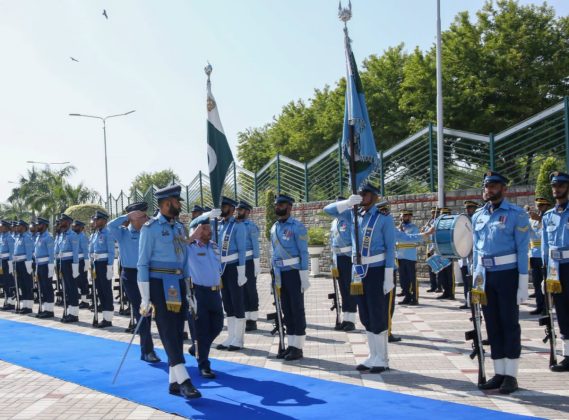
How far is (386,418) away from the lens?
224 inches

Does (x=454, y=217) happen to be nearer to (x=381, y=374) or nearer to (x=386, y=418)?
(x=381, y=374)

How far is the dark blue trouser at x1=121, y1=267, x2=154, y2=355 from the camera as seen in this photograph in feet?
28.6

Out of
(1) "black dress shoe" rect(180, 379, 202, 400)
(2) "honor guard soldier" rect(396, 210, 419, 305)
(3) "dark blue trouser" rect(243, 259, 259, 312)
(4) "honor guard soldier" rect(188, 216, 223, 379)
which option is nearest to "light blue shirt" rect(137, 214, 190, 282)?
(4) "honor guard soldier" rect(188, 216, 223, 379)

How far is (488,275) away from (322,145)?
3180cm

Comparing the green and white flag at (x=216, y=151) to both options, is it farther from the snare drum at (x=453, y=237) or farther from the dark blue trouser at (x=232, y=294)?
the snare drum at (x=453, y=237)

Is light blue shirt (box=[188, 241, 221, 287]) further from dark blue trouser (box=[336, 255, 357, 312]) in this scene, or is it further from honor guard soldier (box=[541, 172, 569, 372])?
honor guard soldier (box=[541, 172, 569, 372])

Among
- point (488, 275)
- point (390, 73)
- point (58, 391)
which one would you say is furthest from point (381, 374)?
point (390, 73)

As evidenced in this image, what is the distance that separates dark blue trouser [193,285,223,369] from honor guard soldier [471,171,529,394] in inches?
121

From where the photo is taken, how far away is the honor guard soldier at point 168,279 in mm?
6758

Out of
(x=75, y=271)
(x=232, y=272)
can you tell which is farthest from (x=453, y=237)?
(x=75, y=271)

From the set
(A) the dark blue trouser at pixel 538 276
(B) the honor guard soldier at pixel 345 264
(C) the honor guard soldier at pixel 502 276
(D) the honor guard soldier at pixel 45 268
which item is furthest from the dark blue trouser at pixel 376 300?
(D) the honor guard soldier at pixel 45 268

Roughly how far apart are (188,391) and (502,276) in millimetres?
3468

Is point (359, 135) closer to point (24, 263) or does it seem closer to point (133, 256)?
point (133, 256)

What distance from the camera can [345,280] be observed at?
11.0m
